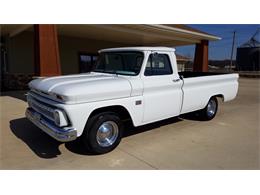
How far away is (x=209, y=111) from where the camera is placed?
661cm

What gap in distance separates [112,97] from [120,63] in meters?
1.26

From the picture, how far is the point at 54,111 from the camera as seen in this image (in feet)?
12.3

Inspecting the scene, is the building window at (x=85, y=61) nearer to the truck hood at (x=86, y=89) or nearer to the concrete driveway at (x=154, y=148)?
the concrete driveway at (x=154, y=148)

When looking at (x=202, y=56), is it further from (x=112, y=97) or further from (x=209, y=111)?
(x=112, y=97)

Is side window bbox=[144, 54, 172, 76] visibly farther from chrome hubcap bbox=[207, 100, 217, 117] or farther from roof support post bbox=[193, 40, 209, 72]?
roof support post bbox=[193, 40, 209, 72]

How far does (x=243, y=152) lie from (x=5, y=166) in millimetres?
4177

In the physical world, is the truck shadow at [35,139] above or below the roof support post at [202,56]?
below

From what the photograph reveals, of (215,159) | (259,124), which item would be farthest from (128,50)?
(259,124)

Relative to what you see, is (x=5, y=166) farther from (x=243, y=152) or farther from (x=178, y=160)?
(x=243, y=152)

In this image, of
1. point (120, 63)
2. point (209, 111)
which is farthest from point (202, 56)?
point (120, 63)

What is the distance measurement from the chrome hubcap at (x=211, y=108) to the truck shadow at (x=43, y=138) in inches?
40.4

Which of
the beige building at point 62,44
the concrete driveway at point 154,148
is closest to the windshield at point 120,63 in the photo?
the concrete driveway at point 154,148

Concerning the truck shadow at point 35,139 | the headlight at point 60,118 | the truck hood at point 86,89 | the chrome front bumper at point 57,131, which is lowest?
the truck shadow at point 35,139

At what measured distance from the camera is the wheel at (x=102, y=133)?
156 inches
